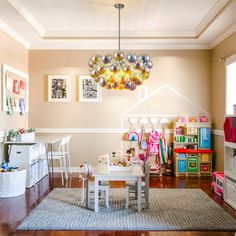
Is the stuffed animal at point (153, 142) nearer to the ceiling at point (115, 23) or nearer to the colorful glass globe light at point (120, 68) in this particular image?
the ceiling at point (115, 23)

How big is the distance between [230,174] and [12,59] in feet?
13.8

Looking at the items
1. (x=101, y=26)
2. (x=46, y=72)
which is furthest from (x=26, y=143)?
(x=101, y=26)

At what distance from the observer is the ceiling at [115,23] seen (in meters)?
4.35

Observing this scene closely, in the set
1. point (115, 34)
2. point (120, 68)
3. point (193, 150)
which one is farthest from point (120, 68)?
point (193, 150)

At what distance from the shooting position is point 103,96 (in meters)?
6.28

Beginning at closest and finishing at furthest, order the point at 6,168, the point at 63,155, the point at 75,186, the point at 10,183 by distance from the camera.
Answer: the point at 10,183 < the point at 6,168 < the point at 75,186 < the point at 63,155

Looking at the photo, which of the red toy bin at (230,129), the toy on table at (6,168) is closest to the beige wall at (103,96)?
the toy on table at (6,168)

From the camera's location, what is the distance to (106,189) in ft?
12.4

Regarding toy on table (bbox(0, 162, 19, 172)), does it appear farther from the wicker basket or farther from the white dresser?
the white dresser

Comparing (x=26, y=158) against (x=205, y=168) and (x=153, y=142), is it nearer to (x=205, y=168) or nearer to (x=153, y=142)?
(x=153, y=142)

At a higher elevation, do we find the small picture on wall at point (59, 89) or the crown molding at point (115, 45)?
the crown molding at point (115, 45)

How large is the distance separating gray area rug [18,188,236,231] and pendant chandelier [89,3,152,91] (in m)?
1.73

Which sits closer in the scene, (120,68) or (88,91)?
(120,68)

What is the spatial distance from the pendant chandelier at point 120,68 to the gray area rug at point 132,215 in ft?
5.69
